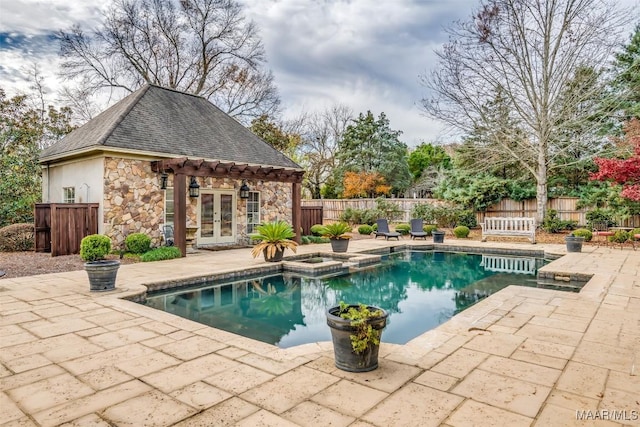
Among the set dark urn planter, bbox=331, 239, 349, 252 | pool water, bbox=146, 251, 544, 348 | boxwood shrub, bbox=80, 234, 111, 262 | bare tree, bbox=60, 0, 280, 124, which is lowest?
pool water, bbox=146, 251, 544, 348

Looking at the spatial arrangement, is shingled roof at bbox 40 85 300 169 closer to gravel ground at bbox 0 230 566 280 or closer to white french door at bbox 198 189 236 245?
white french door at bbox 198 189 236 245

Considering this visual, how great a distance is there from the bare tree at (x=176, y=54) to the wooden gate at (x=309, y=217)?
30.2 ft

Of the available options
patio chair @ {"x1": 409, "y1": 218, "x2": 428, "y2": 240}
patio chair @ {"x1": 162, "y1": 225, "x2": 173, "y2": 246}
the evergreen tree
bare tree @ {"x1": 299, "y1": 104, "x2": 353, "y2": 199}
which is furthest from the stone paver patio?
bare tree @ {"x1": 299, "y1": 104, "x2": 353, "y2": 199}

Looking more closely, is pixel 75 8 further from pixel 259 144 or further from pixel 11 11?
pixel 259 144

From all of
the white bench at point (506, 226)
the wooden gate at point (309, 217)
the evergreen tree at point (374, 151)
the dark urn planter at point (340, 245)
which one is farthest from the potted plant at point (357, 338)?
the evergreen tree at point (374, 151)

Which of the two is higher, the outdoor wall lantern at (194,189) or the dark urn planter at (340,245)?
the outdoor wall lantern at (194,189)

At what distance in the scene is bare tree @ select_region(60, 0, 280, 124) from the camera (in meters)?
18.4

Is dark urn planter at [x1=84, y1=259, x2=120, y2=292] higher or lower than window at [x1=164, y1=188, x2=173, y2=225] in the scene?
lower

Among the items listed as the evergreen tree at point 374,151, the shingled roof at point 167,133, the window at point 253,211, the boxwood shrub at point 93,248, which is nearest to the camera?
the boxwood shrub at point 93,248

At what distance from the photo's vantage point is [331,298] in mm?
6531

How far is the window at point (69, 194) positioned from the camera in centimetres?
1072

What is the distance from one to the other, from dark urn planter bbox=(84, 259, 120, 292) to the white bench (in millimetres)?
12027

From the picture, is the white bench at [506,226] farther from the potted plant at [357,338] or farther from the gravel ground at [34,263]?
the potted plant at [357,338]

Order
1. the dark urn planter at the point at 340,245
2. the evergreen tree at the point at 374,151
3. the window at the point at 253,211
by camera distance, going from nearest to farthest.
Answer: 1. the dark urn planter at the point at 340,245
2. the window at the point at 253,211
3. the evergreen tree at the point at 374,151
